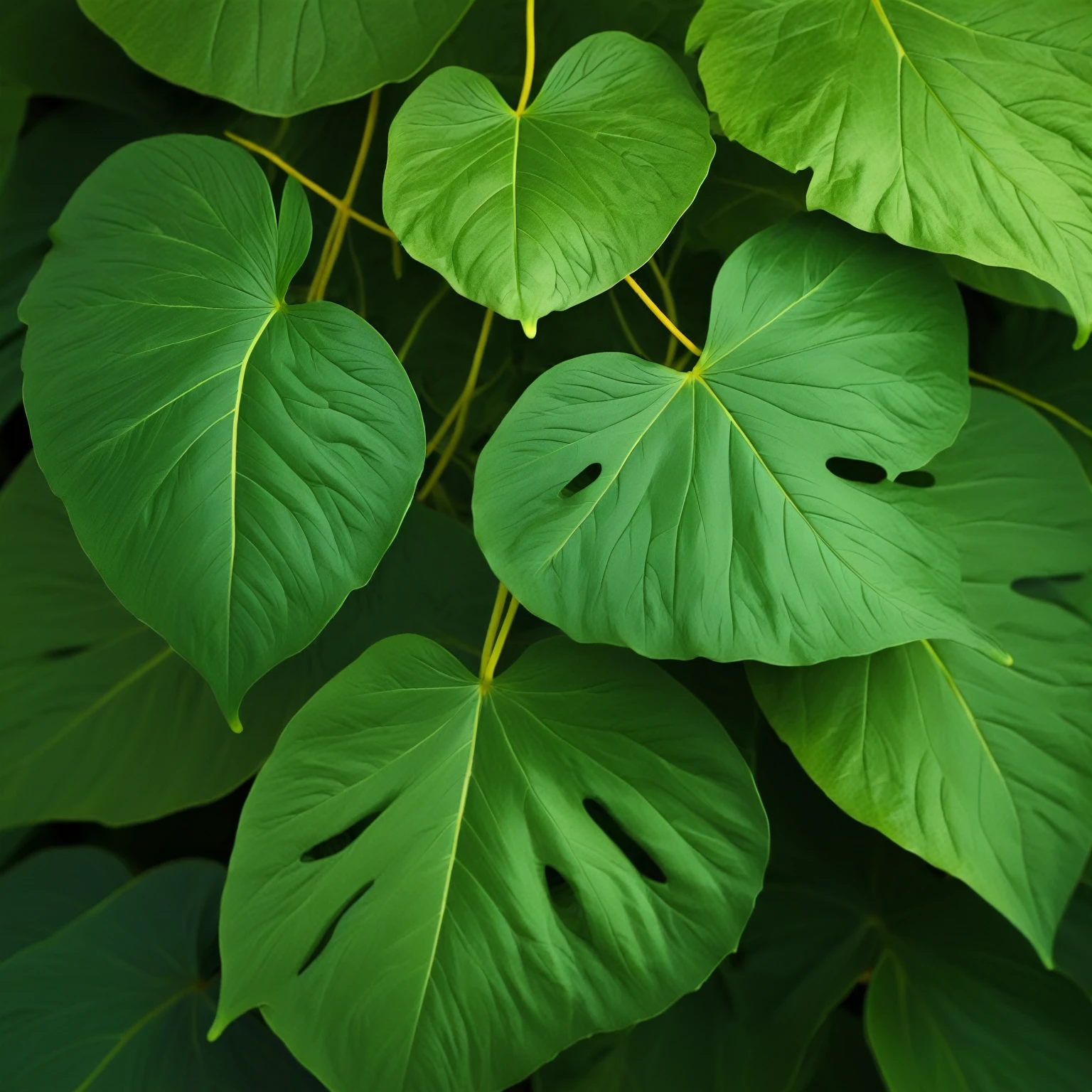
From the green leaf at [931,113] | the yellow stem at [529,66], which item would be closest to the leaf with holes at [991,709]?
the green leaf at [931,113]

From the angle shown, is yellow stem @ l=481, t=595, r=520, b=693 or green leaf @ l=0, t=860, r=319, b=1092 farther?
green leaf @ l=0, t=860, r=319, b=1092

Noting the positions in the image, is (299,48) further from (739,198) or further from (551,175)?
(739,198)

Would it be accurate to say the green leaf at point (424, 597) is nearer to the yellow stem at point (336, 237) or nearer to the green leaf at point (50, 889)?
the yellow stem at point (336, 237)

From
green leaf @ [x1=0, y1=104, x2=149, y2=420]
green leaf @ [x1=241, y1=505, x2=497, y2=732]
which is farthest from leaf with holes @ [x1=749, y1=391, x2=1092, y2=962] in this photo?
green leaf @ [x1=0, y1=104, x2=149, y2=420]

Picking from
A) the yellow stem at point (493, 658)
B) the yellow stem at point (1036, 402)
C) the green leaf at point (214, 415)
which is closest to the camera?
the green leaf at point (214, 415)

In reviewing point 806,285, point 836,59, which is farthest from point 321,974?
point 836,59

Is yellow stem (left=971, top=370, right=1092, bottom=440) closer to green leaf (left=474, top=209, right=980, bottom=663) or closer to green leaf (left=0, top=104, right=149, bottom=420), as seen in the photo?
green leaf (left=474, top=209, right=980, bottom=663)

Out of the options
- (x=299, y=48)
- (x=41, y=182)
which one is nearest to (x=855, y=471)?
(x=299, y=48)

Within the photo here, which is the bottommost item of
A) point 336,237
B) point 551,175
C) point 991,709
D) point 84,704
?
point 84,704
